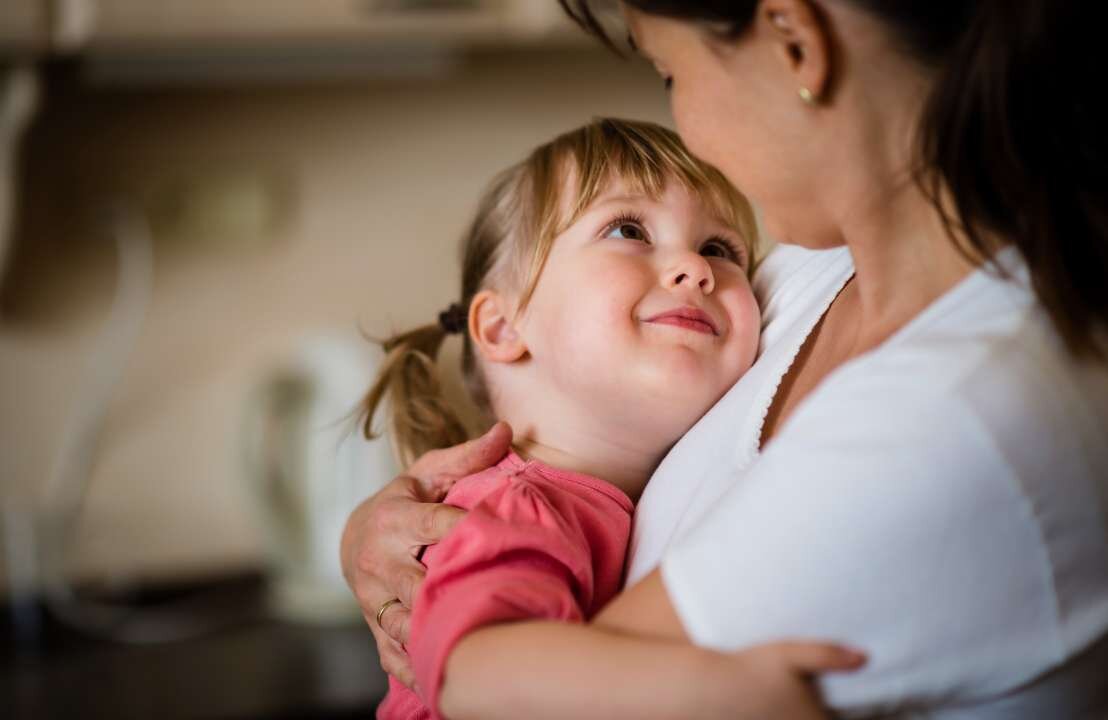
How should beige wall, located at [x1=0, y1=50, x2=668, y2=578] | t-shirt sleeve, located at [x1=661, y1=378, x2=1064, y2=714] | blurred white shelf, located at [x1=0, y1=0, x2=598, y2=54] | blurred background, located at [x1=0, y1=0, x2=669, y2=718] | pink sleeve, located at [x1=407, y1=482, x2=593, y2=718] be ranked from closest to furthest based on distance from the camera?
1. t-shirt sleeve, located at [x1=661, y1=378, x2=1064, y2=714]
2. pink sleeve, located at [x1=407, y1=482, x2=593, y2=718]
3. blurred white shelf, located at [x1=0, y1=0, x2=598, y2=54]
4. blurred background, located at [x1=0, y1=0, x2=669, y2=718]
5. beige wall, located at [x1=0, y1=50, x2=668, y2=578]

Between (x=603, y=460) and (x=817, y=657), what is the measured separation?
17.6 inches

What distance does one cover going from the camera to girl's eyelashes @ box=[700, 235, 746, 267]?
1.15 meters

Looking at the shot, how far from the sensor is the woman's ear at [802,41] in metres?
0.78

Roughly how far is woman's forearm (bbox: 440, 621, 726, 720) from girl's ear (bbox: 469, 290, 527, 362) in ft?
Result: 1.36

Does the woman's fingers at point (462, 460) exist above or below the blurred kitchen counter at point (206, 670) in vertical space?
above

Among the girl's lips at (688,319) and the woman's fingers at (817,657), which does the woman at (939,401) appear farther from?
the girl's lips at (688,319)

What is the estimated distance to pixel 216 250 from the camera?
2.30 metres

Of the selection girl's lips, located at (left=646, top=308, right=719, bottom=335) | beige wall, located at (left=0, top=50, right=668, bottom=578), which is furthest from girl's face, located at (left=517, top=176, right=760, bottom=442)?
beige wall, located at (left=0, top=50, right=668, bottom=578)

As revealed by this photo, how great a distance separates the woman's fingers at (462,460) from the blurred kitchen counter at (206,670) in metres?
0.84

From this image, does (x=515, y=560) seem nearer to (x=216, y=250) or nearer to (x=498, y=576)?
(x=498, y=576)

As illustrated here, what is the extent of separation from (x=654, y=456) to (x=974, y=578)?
0.45 metres

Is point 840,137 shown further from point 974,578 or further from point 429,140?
point 429,140

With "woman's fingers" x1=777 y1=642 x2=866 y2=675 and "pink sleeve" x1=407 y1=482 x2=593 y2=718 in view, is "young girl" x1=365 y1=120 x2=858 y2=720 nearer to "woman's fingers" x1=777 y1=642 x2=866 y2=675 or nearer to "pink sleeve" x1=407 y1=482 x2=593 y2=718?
"pink sleeve" x1=407 y1=482 x2=593 y2=718

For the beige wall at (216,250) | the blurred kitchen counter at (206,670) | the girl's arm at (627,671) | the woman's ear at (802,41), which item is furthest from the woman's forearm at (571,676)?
the beige wall at (216,250)
